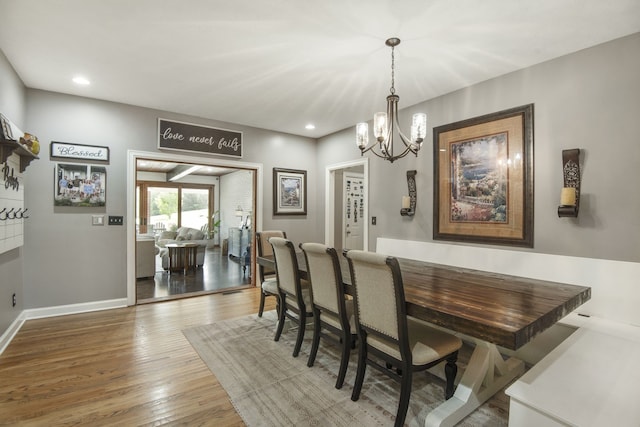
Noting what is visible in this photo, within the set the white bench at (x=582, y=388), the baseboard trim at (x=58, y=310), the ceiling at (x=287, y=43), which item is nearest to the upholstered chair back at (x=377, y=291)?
the white bench at (x=582, y=388)

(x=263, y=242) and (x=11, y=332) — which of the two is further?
(x=263, y=242)

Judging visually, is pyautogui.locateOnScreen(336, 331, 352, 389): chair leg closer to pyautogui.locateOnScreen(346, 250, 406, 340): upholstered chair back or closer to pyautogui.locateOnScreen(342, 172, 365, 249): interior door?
pyautogui.locateOnScreen(346, 250, 406, 340): upholstered chair back

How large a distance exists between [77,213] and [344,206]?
404 cm

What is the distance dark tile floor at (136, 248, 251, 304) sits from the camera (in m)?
4.45

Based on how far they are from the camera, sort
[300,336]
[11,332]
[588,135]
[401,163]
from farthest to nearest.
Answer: [401,163], [11,332], [300,336], [588,135]

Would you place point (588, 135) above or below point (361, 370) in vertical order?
above

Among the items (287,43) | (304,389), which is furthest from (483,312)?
(287,43)

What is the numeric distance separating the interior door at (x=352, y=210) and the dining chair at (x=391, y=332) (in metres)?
3.93

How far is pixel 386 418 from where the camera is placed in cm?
178

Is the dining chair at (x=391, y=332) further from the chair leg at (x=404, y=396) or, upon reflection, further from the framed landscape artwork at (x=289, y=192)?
the framed landscape artwork at (x=289, y=192)

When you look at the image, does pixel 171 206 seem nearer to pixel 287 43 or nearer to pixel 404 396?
pixel 287 43

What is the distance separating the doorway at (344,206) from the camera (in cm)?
527

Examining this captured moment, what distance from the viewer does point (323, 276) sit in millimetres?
2215

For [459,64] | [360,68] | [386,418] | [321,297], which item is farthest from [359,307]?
[459,64]
